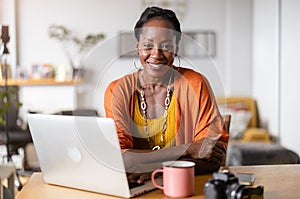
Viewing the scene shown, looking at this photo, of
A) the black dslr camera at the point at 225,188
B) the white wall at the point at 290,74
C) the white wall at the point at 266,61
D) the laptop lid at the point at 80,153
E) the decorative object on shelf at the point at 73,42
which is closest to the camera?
the black dslr camera at the point at 225,188

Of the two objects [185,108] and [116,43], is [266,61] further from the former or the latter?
[185,108]

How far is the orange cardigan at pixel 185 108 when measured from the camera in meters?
1.60

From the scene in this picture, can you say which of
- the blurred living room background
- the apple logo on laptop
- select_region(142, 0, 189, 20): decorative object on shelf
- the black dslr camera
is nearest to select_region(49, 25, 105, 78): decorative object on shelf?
the blurred living room background

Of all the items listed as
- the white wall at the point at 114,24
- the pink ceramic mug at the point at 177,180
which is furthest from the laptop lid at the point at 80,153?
the white wall at the point at 114,24

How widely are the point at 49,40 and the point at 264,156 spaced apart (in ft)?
9.74

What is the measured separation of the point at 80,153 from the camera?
4.52 ft

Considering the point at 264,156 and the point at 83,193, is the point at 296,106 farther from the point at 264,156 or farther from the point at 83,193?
the point at 83,193

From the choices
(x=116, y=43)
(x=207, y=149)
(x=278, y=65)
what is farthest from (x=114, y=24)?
(x=207, y=149)

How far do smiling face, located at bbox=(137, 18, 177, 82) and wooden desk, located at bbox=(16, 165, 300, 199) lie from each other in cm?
39

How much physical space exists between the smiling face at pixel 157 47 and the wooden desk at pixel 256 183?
0.39 m

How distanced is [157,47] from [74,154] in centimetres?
46

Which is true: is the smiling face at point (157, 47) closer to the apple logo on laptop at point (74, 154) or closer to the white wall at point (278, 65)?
the apple logo on laptop at point (74, 154)

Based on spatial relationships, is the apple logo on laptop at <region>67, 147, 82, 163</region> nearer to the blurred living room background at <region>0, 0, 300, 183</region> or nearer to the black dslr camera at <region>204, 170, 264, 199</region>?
the black dslr camera at <region>204, 170, 264, 199</region>

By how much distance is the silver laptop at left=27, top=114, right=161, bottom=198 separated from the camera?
1276 millimetres
